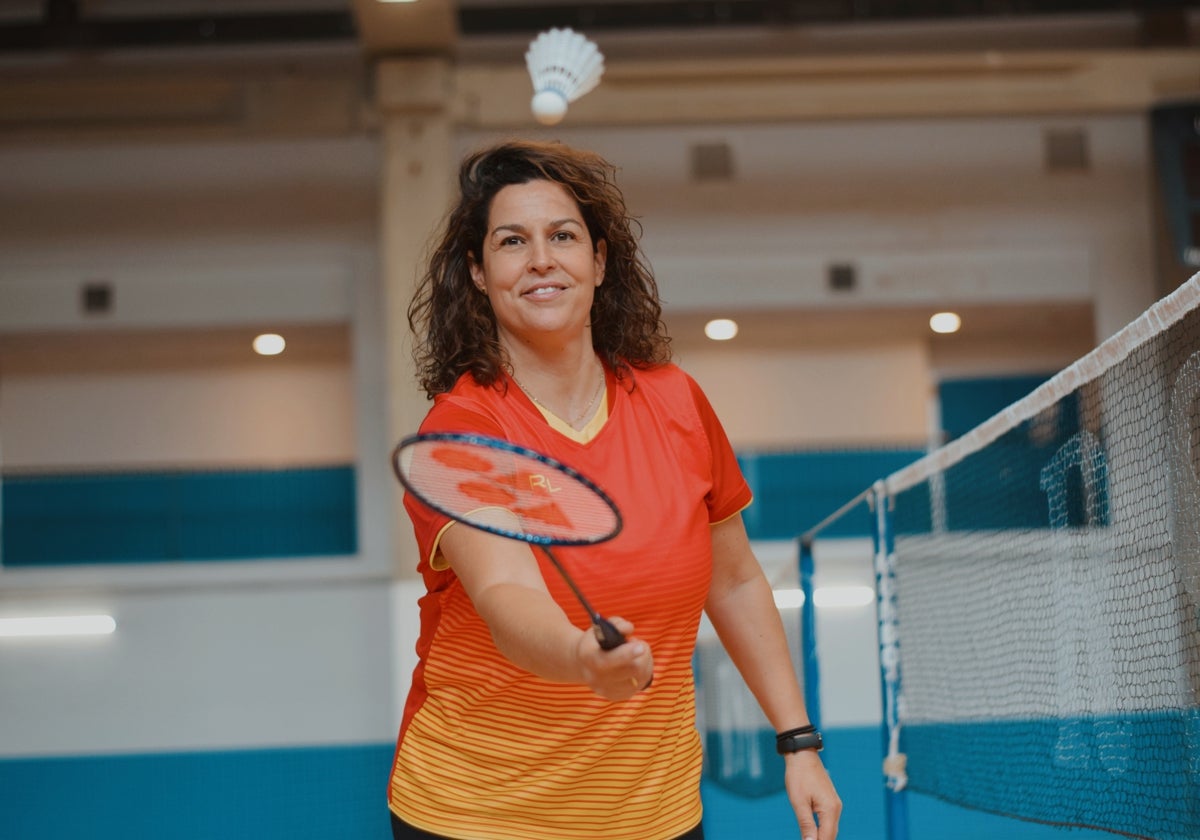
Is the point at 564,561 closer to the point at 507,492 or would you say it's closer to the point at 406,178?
the point at 507,492

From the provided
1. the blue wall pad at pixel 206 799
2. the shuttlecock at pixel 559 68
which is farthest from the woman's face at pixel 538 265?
the blue wall pad at pixel 206 799

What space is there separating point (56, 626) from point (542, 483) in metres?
9.59

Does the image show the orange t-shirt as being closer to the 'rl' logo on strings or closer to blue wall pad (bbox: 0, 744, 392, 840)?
the 'rl' logo on strings

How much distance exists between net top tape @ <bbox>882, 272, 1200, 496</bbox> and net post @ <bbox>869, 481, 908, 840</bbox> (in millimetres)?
113

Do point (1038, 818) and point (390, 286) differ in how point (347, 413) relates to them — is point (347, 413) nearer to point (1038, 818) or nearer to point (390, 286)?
point (390, 286)

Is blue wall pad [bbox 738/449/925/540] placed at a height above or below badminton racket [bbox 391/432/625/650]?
above

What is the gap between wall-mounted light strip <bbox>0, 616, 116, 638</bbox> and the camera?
10305 mm

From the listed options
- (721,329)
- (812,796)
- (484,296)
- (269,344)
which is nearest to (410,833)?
(812,796)

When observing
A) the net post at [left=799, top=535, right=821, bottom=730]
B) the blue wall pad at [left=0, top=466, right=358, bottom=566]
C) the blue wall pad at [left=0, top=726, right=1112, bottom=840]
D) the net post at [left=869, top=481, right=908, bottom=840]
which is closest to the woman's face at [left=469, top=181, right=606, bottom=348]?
the net post at [left=869, top=481, right=908, bottom=840]

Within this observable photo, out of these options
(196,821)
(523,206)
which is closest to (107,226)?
(196,821)

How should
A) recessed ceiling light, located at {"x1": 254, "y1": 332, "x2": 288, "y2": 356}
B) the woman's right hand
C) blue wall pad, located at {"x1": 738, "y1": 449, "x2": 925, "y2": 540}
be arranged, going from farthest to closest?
recessed ceiling light, located at {"x1": 254, "y1": 332, "x2": 288, "y2": 356} < blue wall pad, located at {"x1": 738, "y1": 449, "x2": 925, "y2": 540} < the woman's right hand

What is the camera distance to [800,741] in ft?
6.68

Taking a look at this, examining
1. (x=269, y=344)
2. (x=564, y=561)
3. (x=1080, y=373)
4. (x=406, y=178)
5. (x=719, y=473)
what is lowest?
(x=564, y=561)

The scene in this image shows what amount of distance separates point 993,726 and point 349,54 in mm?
8763
